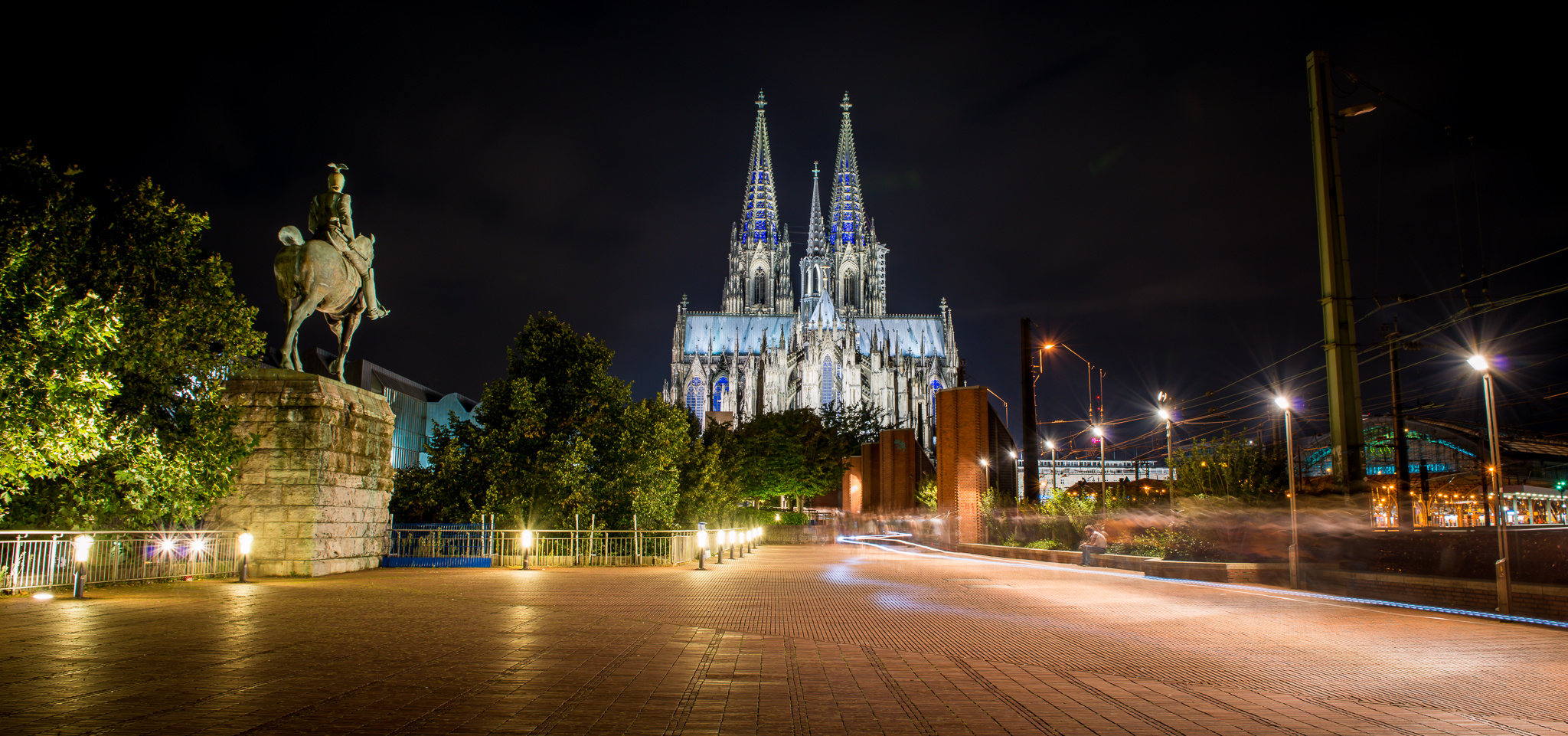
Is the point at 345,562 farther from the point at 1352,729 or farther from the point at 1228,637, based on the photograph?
the point at 1352,729

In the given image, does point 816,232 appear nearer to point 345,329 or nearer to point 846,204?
point 846,204

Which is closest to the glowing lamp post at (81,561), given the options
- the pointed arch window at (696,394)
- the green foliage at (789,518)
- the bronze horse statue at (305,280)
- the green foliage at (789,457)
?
the bronze horse statue at (305,280)

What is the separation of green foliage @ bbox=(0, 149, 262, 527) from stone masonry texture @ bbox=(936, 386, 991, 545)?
2453 centimetres

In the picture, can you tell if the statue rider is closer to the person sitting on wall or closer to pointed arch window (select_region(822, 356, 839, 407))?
the person sitting on wall

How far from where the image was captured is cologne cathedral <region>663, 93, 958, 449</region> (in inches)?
4574

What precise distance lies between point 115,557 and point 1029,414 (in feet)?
80.1

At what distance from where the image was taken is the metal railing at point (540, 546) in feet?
65.2

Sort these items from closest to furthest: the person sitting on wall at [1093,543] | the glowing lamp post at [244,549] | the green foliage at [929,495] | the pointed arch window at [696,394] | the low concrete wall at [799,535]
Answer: the glowing lamp post at [244,549] → the person sitting on wall at [1093,543] → the green foliage at [929,495] → the low concrete wall at [799,535] → the pointed arch window at [696,394]

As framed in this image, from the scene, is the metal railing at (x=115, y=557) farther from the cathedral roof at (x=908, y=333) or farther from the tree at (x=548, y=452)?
the cathedral roof at (x=908, y=333)

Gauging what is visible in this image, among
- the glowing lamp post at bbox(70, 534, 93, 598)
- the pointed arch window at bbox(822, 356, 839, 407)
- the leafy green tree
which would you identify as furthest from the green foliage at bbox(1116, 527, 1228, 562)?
the pointed arch window at bbox(822, 356, 839, 407)

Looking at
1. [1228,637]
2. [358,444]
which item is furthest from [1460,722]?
[358,444]

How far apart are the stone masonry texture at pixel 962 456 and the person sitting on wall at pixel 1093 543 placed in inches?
283

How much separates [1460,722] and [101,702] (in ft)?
25.5

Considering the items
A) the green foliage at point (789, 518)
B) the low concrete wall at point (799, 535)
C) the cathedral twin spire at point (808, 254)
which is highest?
the cathedral twin spire at point (808, 254)
